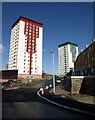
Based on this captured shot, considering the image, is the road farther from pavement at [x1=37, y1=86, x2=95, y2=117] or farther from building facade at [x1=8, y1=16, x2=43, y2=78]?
building facade at [x1=8, y1=16, x2=43, y2=78]

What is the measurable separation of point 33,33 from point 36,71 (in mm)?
21949

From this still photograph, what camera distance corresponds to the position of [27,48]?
124938 mm

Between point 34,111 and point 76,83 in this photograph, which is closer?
point 34,111

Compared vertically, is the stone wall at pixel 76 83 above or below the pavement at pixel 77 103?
above

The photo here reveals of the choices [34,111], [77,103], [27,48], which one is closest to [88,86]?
[77,103]

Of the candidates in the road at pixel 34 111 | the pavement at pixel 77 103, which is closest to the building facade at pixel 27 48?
the pavement at pixel 77 103

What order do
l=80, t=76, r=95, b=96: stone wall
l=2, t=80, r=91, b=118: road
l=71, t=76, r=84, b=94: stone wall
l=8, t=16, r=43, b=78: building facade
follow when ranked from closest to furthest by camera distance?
l=2, t=80, r=91, b=118: road → l=80, t=76, r=95, b=96: stone wall → l=71, t=76, r=84, b=94: stone wall → l=8, t=16, r=43, b=78: building facade

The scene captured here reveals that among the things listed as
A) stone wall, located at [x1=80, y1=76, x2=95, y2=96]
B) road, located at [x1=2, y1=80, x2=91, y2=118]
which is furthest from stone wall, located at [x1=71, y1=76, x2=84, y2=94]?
road, located at [x1=2, y1=80, x2=91, y2=118]

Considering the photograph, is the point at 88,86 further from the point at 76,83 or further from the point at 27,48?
the point at 27,48

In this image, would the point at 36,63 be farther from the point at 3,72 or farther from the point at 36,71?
the point at 3,72

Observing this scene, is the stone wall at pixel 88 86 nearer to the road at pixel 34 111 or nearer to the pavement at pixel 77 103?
the pavement at pixel 77 103

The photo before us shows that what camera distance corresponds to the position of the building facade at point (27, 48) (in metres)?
123

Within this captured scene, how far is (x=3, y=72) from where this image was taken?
120m

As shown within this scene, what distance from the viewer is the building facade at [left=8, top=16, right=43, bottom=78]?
12344cm
